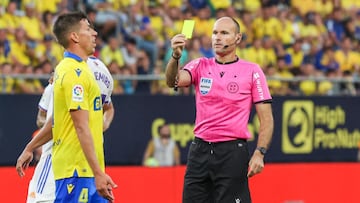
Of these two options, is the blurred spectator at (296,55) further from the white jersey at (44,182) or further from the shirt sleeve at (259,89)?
the white jersey at (44,182)

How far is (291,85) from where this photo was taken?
18828 millimetres

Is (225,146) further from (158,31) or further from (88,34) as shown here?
(158,31)

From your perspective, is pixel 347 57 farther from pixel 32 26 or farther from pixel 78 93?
pixel 78 93

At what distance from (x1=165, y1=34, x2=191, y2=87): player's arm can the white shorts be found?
1.26 meters

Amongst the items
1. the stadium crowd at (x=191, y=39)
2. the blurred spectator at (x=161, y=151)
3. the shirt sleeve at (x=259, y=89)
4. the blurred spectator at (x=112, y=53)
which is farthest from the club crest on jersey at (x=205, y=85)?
the blurred spectator at (x=112, y=53)

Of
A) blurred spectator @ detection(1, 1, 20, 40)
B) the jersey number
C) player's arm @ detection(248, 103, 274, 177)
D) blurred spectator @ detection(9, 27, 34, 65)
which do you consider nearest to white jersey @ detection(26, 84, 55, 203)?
the jersey number

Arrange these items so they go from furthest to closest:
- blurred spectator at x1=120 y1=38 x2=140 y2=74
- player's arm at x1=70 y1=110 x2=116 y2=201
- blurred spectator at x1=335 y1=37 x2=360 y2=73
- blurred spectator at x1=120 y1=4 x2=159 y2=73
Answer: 1. blurred spectator at x1=335 y1=37 x2=360 y2=73
2. blurred spectator at x1=120 y1=4 x2=159 y2=73
3. blurred spectator at x1=120 y1=38 x2=140 y2=74
4. player's arm at x1=70 y1=110 x2=116 y2=201

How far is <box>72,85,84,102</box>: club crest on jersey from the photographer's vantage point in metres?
6.88

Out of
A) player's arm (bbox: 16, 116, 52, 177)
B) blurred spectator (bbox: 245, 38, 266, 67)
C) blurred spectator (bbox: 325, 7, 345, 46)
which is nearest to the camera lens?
player's arm (bbox: 16, 116, 52, 177)

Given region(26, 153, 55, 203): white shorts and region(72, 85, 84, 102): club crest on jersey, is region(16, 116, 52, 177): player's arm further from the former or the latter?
region(72, 85, 84, 102): club crest on jersey

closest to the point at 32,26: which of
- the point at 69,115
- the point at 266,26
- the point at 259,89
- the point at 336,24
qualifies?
the point at 266,26

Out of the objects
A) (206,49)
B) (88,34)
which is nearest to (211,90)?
(88,34)

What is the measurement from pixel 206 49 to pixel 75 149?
1180 centimetres

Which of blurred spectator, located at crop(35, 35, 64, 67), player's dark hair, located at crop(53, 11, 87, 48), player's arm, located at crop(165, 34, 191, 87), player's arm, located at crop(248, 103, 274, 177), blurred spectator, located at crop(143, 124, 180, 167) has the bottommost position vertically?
blurred spectator, located at crop(143, 124, 180, 167)
